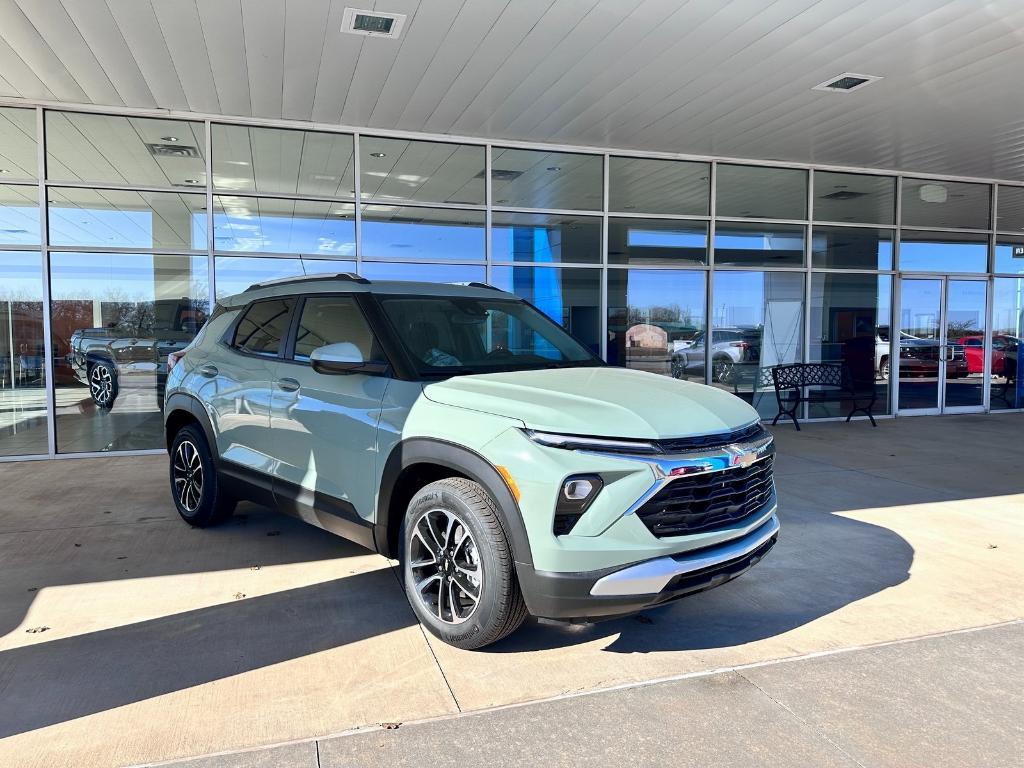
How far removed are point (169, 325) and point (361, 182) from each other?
9.69 feet

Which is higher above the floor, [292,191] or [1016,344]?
[292,191]

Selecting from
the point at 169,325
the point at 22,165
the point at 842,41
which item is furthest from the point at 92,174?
the point at 842,41

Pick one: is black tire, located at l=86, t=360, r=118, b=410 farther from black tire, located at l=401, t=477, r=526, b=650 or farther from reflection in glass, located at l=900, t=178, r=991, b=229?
reflection in glass, located at l=900, t=178, r=991, b=229

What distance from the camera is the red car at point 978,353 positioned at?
12820mm

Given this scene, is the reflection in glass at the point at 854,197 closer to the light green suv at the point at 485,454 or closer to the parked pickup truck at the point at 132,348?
the light green suv at the point at 485,454

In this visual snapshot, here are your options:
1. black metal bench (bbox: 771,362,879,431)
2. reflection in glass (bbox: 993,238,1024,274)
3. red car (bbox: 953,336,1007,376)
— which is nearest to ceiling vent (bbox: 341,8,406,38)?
black metal bench (bbox: 771,362,879,431)

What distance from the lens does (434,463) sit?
11.0ft

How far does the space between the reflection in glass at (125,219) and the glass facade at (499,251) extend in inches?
0.9

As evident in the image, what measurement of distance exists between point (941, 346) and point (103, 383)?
1281 cm

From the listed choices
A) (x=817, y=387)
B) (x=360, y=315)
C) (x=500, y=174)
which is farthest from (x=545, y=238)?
(x=360, y=315)

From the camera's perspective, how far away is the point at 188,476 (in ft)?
17.8

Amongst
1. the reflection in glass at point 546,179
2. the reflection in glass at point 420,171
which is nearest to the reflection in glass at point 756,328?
the reflection in glass at point 546,179

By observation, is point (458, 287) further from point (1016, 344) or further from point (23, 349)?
point (1016, 344)

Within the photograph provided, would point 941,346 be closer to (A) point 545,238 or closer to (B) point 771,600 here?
(A) point 545,238
